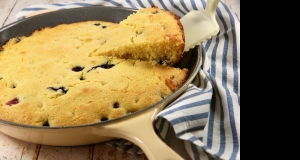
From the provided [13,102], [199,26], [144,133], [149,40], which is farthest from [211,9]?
[13,102]

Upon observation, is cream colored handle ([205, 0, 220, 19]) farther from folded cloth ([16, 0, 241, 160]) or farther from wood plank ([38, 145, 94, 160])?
wood plank ([38, 145, 94, 160])

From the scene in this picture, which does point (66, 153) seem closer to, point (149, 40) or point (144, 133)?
point (144, 133)

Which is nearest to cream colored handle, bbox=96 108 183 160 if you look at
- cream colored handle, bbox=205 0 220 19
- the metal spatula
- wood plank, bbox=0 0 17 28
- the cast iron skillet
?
the cast iron skillet

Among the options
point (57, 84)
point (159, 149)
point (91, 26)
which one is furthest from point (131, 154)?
point (91, 26)

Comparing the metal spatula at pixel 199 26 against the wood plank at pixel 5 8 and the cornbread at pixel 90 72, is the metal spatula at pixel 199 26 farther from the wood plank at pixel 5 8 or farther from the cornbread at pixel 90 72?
the wood plank at pixel 5 8

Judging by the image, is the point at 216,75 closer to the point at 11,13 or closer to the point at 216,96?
the point at 216,96

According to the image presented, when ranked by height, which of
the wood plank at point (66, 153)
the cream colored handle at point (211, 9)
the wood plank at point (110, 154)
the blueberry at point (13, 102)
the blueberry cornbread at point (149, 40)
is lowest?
the wood plank at point (66, 153)

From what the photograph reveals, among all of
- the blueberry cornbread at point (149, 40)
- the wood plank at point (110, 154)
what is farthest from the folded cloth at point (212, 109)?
the blueberry cornbread at point (149, 40)
